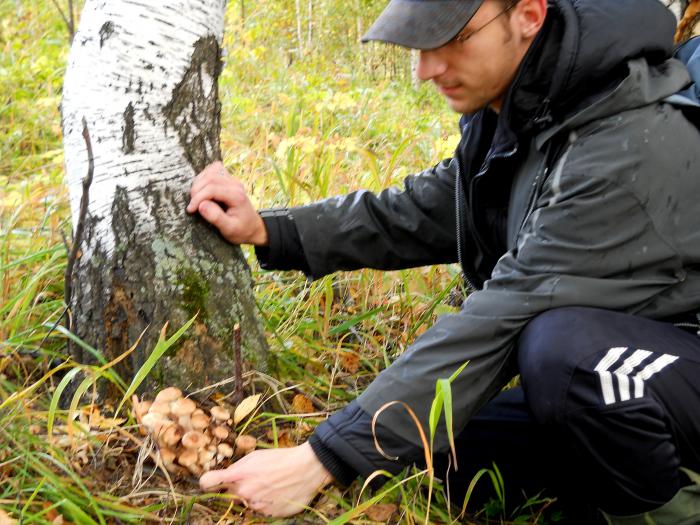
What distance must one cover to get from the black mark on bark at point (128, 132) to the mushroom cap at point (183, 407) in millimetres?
669

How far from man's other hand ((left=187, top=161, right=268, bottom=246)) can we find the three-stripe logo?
3.49 feet

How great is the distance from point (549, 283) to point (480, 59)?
62 centimetres

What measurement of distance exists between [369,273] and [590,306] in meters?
1.25

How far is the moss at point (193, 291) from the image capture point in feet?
6.62

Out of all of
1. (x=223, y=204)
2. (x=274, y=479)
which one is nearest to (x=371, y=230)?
(x=223, y=204)

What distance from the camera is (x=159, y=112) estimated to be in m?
1.98

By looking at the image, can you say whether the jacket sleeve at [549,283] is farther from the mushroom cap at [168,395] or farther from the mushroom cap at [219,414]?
the mushroom cap at [168,395]

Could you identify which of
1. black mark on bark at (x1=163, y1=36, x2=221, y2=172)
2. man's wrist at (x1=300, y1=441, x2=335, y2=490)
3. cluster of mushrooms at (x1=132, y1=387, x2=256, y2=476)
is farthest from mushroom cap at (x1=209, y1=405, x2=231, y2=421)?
black mark on bark at (x1=163, y1=36, x2=221, y2=172)

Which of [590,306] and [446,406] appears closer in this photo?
[446,406]

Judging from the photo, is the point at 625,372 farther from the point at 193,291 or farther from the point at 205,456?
the point at 193,291

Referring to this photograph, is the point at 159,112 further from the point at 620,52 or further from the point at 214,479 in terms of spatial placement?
the point at 620,52

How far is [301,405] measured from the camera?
2201 mm

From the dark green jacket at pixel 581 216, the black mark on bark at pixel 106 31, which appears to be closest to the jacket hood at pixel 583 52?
the dark green jacket at pixel 581 216

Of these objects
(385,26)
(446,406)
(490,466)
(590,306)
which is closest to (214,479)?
(446,406)
